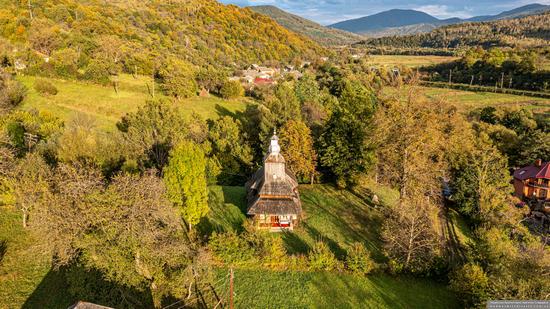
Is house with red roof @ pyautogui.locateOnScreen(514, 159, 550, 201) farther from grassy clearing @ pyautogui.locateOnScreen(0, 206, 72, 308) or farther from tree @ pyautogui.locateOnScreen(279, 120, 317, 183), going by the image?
grassy clearing @ pyautogui.locateOnScreen(0, 206, 72, 308)

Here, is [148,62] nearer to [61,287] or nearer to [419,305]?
[61,287]

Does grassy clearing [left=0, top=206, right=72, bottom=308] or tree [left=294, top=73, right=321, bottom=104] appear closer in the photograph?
grassy clearing [left=0, top=206, right=72, bottom=308]

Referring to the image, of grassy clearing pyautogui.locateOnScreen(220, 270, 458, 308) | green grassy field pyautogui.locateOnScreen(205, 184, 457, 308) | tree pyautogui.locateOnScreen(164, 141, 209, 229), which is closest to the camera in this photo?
grassy clearing pyautogui.locateOnScreen(220, 270, 458, 308)

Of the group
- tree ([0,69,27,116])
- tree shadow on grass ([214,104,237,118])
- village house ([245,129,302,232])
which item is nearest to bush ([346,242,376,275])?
village house ([245,129,302,232])

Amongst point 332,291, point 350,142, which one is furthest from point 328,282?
point 350,142

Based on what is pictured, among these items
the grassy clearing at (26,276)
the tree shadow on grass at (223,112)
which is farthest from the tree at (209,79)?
the grassy clearing at (26,276)

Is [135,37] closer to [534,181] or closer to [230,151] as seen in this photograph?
[230,151]
